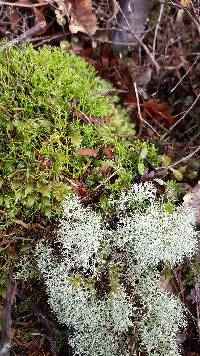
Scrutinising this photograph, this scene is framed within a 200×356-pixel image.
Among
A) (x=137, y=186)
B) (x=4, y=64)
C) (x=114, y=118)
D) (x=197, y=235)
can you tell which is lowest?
(x=197, y=235)

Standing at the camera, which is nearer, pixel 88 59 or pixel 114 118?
pixel 114 118

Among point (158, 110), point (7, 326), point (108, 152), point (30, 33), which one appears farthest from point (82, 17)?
point (7, 326)

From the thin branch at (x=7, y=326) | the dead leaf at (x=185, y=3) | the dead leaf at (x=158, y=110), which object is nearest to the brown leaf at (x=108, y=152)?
the dead leaf at (x=158, y=110)

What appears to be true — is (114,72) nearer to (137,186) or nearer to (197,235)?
(137,186)

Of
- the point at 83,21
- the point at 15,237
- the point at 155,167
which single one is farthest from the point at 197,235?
the point at 83,21

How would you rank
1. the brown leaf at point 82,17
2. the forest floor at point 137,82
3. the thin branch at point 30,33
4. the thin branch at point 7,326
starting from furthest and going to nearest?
the brown leaf at point 82,17 < the thin branch at point 30,33 < the forest floor at point 137,82 < the thin branch at point 7,326

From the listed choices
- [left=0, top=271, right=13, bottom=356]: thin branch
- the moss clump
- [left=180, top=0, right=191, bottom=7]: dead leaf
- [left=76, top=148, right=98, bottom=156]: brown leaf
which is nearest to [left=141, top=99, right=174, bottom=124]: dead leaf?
the moss clump

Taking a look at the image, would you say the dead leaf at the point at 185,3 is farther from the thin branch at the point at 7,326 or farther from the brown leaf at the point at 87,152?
the thin branch at the point at 7,326
